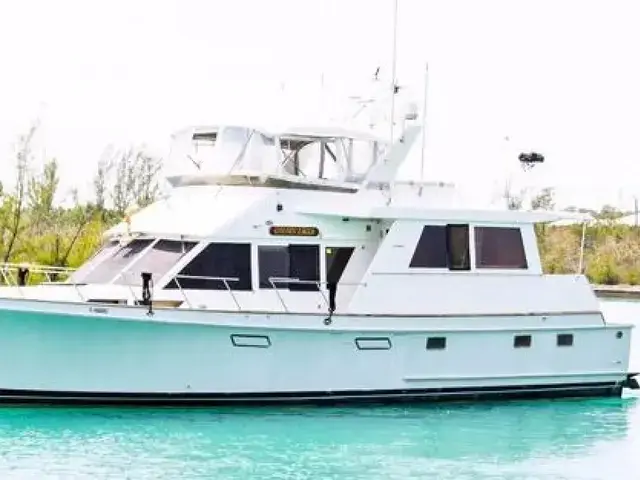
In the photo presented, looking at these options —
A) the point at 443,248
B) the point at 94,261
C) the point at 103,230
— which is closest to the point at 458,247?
the point at 443,248

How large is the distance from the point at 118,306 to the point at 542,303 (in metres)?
6.09

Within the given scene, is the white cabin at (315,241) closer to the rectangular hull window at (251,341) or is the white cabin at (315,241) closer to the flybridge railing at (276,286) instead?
the flybridge railing at (276,286)

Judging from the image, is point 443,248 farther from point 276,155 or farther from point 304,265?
point 276,155

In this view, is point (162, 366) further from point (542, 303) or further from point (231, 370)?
point (542, 303)

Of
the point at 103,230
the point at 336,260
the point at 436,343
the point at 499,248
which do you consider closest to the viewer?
the point at 436,343

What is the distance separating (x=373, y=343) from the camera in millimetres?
17094

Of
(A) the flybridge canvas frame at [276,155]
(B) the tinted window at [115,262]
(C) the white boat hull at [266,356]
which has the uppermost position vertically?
(A) the flybridge canvas frame at [276,155]

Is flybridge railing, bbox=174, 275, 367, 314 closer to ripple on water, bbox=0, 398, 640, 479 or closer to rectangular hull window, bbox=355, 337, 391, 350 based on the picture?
rectangular hull window, bbox=355, 337, 391, 350

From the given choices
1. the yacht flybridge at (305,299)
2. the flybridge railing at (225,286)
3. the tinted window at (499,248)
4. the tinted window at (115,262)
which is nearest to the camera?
the yacht flybridge at (305,299)

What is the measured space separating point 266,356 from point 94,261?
9.97ft

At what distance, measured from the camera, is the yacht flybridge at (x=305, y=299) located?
1606cm

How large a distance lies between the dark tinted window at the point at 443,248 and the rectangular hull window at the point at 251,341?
2428 mm

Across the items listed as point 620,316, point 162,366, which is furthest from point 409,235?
point 620,316

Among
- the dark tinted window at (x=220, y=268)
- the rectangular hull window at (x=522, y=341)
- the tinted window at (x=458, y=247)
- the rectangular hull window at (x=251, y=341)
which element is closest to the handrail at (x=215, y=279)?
the dark tinted window at (x=220, y=268)
